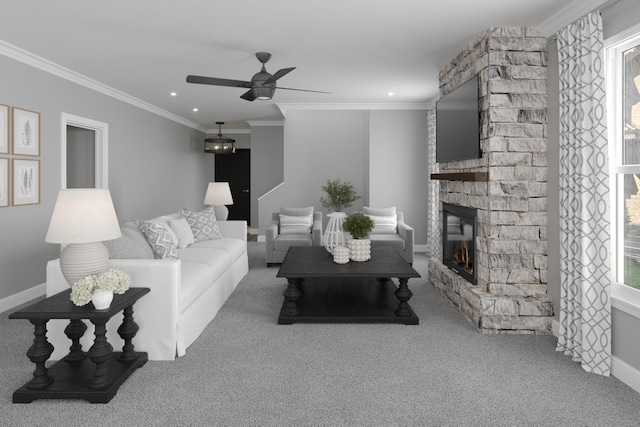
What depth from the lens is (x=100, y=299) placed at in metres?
2.61

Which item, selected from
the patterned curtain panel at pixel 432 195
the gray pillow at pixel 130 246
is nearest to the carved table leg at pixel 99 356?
the gray pillow at pixel 130 246

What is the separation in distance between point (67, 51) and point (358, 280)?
12.8 feet

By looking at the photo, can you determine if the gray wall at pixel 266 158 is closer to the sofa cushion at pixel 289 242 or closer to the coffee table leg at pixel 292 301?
the sofa cushion at pixel 289 242

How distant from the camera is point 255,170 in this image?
10445 mm

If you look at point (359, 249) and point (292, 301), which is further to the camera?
point (359, 249)

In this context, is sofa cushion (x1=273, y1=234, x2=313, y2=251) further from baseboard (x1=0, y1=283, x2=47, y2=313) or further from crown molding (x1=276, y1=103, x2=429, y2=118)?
baseboard (x1=0, y1=283, x2=47, y2=313)

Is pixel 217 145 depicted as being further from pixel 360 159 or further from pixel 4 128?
pixel 4 128

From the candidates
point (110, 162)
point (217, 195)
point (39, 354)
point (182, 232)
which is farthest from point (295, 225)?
point (39, 354)

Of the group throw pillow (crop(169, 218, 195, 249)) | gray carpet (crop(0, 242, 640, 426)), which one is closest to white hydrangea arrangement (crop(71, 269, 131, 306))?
gray carpet (crop(0, 242, 640, 426))

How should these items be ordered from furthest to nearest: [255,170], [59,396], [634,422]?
[255,170] < [59,396] < [634,422]

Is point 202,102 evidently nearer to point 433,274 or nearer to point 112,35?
point 112,35

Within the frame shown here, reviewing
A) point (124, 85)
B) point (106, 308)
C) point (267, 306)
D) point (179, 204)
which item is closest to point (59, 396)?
point (106, 308)

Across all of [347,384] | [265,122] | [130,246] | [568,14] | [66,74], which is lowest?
[347,384]

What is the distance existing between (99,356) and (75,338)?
53cm
